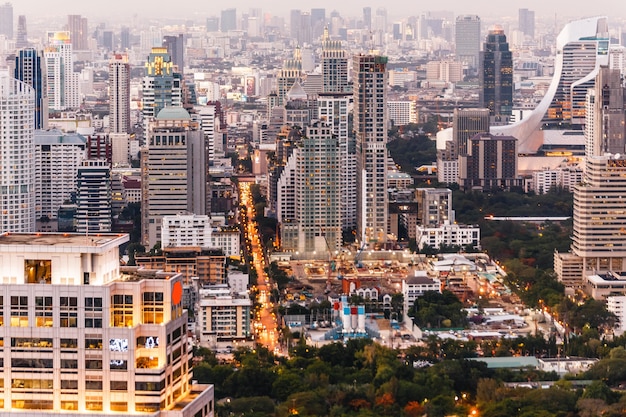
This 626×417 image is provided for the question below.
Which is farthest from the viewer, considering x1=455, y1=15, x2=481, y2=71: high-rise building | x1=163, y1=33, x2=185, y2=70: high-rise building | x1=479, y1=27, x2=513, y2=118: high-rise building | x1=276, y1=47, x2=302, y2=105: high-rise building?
x1=455, y1=15, x2=481, y2=71: high-rise building

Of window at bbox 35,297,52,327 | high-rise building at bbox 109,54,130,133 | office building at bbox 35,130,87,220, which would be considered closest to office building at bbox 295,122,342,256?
office building at bbox 35,130,87,220

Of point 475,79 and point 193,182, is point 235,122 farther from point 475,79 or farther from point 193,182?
point 193,182

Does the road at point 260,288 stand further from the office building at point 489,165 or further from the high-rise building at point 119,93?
the high-rise building at point 119,93

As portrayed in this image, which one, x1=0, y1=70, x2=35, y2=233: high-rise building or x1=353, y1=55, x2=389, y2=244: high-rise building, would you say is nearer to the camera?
x1=0, y1=70, x2=35, y2=233: high-rise building

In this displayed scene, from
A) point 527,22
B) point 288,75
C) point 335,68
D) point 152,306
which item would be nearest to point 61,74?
point 288,75

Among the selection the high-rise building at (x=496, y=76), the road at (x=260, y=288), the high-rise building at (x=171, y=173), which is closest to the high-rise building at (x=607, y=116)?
the road at (x=260, y=288)

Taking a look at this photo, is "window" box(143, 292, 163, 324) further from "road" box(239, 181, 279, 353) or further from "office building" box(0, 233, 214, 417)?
"road" box(239, 181, 279, 353)
